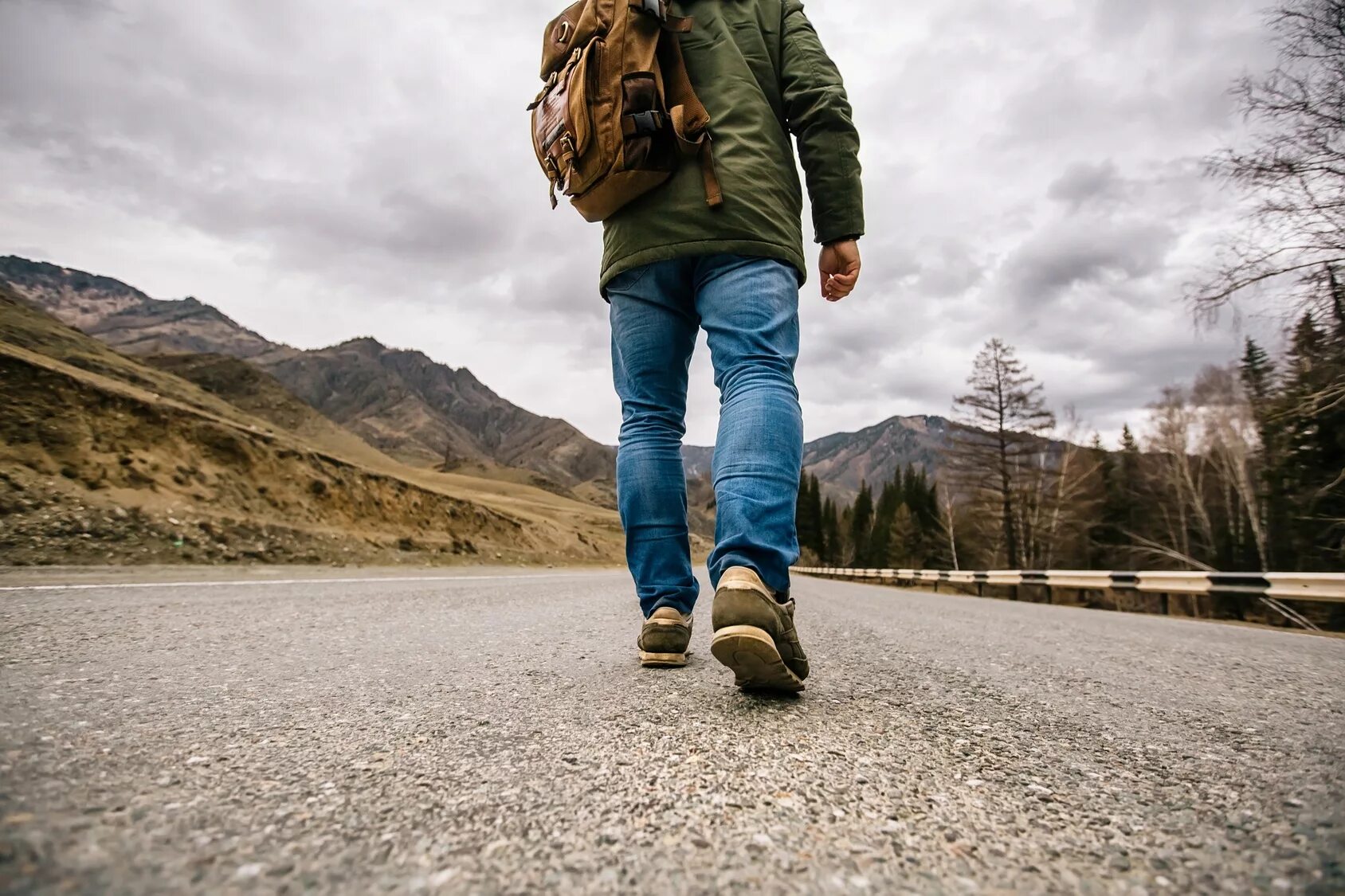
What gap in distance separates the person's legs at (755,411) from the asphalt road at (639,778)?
13.8 inches

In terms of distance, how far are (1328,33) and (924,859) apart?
11.7m

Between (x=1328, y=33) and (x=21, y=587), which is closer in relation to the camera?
(x=21, y=587)

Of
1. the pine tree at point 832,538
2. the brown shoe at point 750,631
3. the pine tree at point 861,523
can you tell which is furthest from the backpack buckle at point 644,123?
the pine tree at point 832,538

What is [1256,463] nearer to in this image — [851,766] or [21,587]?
[851,766]

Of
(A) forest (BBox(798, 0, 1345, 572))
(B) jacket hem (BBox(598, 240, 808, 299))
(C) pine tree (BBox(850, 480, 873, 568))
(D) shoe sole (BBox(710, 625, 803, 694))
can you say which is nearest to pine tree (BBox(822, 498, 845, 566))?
(C) pine tree (BBox(850, 480, 873, 568))

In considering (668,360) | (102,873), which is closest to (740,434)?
(668,360)

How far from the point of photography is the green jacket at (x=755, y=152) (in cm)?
167

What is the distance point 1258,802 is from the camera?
824 mm

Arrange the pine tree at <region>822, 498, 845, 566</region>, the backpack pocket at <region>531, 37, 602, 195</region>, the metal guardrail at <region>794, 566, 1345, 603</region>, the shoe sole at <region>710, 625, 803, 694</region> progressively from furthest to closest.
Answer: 1. the pine tree at <region>822, 498, 845, 566</region>
2. the metal guardrail at <region>794, 566, 1345, 603</region>
3. the backpack pocket at <region>531, 37, 602, 195</region>
4. the shoe sole at <region>710, 625, 803, 694</region>

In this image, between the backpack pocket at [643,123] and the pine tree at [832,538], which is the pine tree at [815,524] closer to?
Answer: the pine tree at [832,538]

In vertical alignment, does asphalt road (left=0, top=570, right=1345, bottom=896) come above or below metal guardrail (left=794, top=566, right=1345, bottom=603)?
below

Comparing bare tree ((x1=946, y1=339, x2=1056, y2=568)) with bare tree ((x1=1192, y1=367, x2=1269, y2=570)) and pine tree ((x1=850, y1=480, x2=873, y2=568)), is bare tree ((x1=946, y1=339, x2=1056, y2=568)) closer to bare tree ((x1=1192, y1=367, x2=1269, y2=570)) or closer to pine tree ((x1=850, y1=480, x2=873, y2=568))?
bare tree ((x1=1192, y1=367, x2=1269, y2=570))

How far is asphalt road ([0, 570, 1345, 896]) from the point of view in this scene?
0.64m

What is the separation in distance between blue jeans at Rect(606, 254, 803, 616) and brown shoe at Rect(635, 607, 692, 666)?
4 centimetres
